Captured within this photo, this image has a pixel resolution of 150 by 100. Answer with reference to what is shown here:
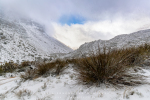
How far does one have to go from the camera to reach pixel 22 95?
5.32 feet

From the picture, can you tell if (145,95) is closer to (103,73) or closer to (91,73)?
(103,73)

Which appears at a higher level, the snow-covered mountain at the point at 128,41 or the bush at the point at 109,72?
the snow-covered mountain at the point at 128,41

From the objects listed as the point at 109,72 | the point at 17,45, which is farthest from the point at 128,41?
the point at 17,45

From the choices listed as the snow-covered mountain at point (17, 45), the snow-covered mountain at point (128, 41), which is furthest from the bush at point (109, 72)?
the snow-covered mountain at point (17, 45)

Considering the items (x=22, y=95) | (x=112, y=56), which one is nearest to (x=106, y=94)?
(x=112, y=56)

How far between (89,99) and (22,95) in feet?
4.69

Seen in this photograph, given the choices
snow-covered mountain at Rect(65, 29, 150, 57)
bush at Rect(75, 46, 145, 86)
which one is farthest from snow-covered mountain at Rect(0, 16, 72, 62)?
bush at Rect(75, 46, 145, 86)

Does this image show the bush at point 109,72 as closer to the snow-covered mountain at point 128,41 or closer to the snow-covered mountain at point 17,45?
the snow-covered mountain at point 128,41

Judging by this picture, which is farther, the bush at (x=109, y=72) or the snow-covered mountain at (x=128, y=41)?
the snow-covered mountain at (x=128, y=41)

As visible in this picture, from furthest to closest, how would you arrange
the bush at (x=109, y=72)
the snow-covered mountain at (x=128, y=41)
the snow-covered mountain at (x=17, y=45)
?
the snow-covered mountain at (x=17, y=45) → the snow-covered mountain at (x=128, y=41) → the bush at (x=109, y=72)

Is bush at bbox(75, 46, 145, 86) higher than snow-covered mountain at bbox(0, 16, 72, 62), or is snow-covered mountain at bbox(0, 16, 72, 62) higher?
snow-covered mountain at bbox(0, 16, 72, 62)

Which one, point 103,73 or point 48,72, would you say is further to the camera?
point 48,72

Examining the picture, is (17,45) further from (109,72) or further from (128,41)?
(128,41)

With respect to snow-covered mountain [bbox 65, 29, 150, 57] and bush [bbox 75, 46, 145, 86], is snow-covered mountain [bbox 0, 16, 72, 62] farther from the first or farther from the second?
bush [bbox 75, 46, 145, 86]
